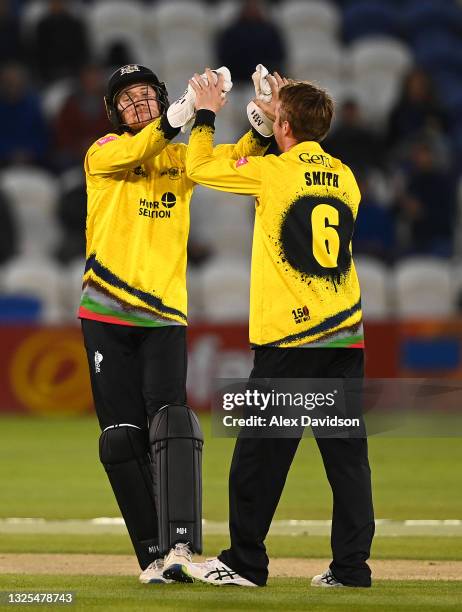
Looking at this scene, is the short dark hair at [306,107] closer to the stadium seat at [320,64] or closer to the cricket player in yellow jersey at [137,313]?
the cricket player in yellow jersey at [137,313]

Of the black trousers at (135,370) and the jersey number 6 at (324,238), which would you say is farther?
the black trousers at (135,370)

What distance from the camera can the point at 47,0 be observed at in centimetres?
1700

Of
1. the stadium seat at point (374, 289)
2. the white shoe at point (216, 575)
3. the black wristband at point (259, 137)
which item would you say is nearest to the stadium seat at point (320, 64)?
the stadium seat at point (374, 289)

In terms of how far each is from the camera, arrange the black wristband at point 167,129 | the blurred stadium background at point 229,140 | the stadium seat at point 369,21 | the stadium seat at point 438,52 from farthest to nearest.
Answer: the stadium seat at point 369,21, the stadium seat at point 438,52, the blurred stadium background at point 229,140, the black wristband at point 167,129

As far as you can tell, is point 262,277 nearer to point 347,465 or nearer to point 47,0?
point 347,465

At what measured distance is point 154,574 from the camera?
18.7ft

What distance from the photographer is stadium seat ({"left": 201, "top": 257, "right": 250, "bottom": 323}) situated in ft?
46.2

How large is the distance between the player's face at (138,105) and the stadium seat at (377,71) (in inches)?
427

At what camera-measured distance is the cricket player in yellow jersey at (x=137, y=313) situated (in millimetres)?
5809

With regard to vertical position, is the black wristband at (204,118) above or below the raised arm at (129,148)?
above

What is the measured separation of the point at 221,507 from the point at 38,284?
19.2 ft

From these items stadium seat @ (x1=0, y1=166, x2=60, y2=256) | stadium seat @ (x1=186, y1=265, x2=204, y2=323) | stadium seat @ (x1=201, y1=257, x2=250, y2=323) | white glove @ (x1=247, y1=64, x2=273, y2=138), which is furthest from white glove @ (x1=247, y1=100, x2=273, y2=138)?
stadium seat @ (x1=0, y1=166, x2=60, y2=256)

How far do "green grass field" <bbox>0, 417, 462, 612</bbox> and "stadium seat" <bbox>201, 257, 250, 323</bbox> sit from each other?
151cm

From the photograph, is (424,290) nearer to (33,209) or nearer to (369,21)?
(33,209)
